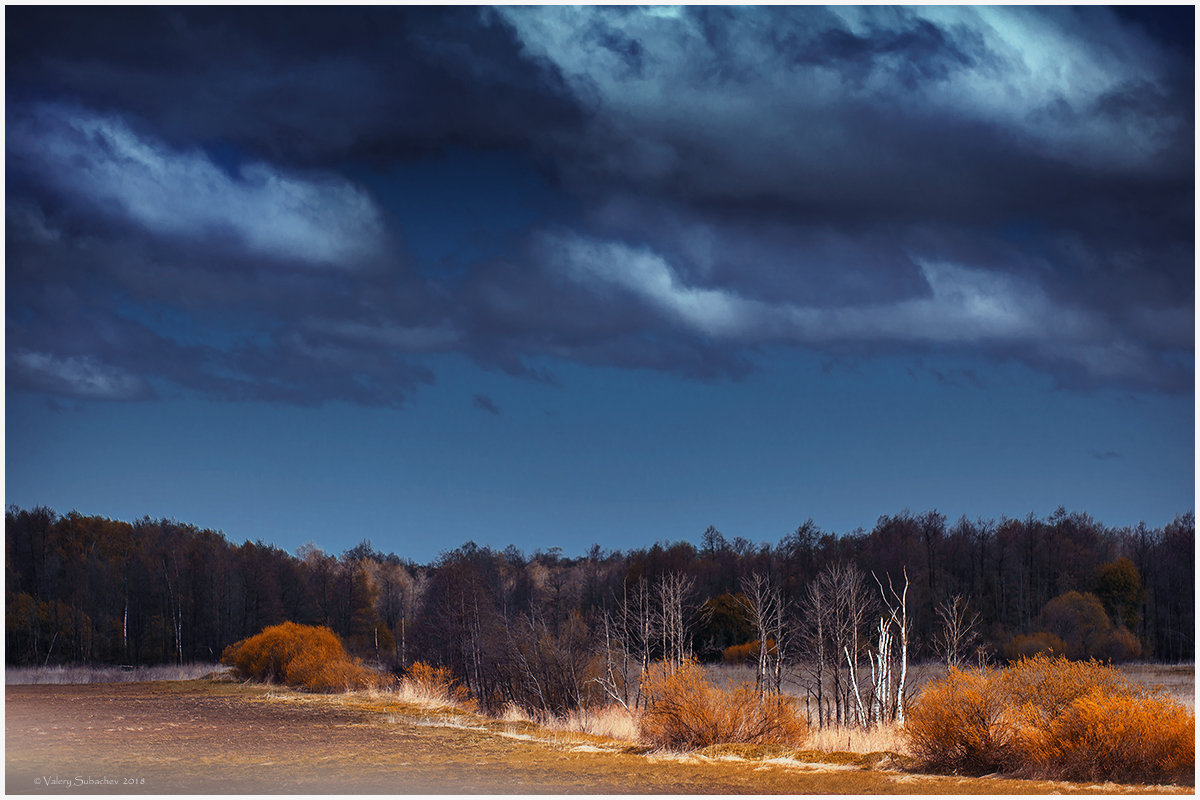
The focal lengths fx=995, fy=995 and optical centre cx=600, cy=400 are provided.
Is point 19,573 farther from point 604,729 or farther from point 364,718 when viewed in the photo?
point 604,729

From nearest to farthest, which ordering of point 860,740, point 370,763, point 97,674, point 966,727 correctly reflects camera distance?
point 966,727, point 370,763, point 860,740, point 97,674

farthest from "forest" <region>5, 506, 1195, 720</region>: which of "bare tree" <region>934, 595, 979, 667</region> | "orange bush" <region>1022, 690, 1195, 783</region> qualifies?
"orange bush" <region>1022, 690, 1195, 783</region>

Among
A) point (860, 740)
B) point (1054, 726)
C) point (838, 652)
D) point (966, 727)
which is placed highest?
point (1054, 726)

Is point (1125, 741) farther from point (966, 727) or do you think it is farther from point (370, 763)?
point (370, 763)

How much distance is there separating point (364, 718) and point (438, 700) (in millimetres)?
5666

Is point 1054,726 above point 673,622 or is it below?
above

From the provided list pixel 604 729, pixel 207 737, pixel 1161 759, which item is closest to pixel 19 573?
pixel 207 737

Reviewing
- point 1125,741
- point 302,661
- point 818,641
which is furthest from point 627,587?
point 1125,741

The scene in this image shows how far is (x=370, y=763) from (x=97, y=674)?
4419cm

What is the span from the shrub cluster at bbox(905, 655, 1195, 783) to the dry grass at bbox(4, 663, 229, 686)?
4818 centimetres

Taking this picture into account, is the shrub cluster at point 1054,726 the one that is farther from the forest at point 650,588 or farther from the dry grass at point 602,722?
the forest at point 650,588

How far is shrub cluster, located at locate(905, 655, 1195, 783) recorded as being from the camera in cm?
1327

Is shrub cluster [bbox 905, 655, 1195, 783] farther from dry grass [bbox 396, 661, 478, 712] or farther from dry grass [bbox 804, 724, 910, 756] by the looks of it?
dry grass [bbox 396, 661, 478, 712]

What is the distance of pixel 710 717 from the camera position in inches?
754
